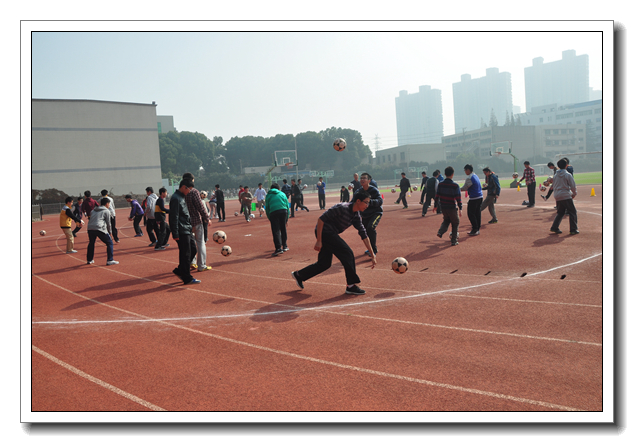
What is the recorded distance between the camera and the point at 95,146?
2143 inches

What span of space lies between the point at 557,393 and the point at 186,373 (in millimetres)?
3568

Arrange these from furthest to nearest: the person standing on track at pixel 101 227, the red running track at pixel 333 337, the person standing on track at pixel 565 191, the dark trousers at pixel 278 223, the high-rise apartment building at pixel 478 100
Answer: the high-rise apartment building at pixel 478 100, the dark trousers at pixel 278 223, the person standing on track at pixel 565 191, the person standing on track at pixel 101 227, the red running track at pixel 333 337

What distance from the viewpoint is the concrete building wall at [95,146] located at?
166 ft

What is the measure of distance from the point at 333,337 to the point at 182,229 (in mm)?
4645

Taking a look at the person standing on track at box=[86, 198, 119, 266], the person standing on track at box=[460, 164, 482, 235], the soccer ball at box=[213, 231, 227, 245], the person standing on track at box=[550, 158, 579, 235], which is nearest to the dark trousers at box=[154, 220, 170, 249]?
the person standing on track at box=[86, 198, 119, 266]

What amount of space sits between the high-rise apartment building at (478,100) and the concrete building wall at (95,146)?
375 ft

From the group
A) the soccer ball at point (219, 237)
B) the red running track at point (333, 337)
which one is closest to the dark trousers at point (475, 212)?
the red running track at point (333, 337)

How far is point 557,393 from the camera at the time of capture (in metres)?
3.88

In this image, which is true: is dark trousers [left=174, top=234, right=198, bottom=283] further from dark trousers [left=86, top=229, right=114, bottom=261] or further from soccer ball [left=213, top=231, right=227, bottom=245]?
dark trousers [left=86, top=229, right=114, bottom=261]

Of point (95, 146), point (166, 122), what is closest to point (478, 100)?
point (166, 122)

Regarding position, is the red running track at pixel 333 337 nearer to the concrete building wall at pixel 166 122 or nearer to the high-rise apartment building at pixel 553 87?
the high-rise apartment building at pixel 553 87

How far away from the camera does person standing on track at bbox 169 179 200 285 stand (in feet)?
28.7

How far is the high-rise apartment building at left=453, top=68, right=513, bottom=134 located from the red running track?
148752 mm
